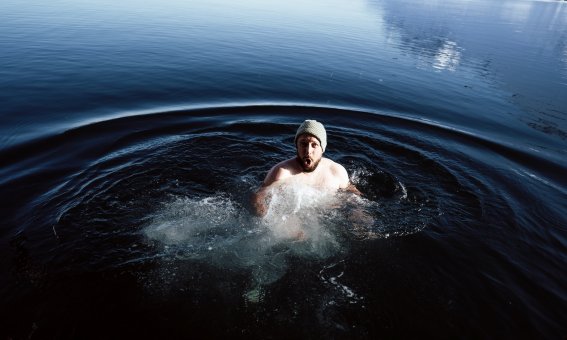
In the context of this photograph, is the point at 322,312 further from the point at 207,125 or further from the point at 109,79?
the point at 109,79

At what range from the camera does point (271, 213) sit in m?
6.29

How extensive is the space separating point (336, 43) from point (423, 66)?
706 centimetres

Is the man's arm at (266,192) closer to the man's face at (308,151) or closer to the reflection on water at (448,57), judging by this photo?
the man's face at (308,151)

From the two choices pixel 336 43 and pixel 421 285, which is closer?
pixel 421 285

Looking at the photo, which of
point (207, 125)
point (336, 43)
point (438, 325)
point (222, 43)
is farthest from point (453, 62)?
point (438, 325)

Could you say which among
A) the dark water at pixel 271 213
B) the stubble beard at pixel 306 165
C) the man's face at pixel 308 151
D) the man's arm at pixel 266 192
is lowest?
the dark water at pixel 271 213

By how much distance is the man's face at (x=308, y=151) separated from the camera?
600 centimetres

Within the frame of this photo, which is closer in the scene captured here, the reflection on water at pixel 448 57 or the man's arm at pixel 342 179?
the man's arm at pixel 342 179

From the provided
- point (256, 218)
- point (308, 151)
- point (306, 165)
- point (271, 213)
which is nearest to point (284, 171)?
point (306, 165)

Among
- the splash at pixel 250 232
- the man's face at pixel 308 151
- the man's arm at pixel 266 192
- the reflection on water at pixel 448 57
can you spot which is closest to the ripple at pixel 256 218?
the splash at pixel 250 232

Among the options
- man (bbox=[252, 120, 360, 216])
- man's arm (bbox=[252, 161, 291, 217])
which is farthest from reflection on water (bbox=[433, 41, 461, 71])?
man's arm (bbox=[252, 161, 291, 217])

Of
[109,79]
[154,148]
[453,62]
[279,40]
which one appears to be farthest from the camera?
[279,40]

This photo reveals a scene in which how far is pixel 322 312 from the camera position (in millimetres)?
4512

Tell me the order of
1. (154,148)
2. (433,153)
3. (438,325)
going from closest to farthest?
(438,325), (154,148), (433,153)
